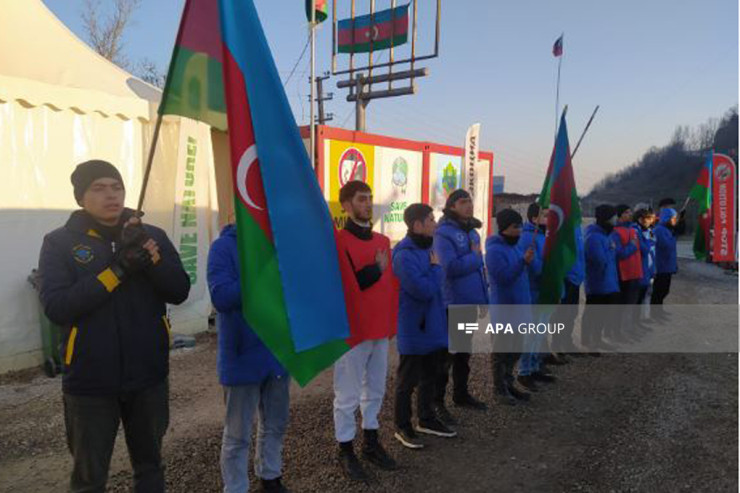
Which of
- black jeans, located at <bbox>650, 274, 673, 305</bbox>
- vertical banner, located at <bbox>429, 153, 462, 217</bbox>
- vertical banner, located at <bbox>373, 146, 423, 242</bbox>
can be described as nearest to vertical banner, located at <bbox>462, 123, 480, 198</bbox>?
vertical banner, located at <bbox>429, 153, 462, 217</bbox>

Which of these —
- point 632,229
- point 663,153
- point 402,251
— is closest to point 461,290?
point 402,251

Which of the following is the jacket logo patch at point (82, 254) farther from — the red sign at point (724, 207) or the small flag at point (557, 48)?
the red sign at point (724, 207)

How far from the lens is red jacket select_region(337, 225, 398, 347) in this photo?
3250 millimetres

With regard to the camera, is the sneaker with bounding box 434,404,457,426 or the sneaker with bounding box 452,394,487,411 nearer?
the sneaker with bounding box 434,404,457,426

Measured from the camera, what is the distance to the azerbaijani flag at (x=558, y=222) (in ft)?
16.1

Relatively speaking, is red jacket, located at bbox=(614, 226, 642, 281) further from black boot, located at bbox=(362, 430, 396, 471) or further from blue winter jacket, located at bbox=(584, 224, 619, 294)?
black boot, located at bbox=(362, 430, 396, 471)

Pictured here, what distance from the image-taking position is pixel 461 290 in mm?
4254

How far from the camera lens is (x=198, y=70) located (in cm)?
237

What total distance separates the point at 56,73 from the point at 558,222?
6.18m

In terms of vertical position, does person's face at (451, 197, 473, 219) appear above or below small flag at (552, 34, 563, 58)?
below

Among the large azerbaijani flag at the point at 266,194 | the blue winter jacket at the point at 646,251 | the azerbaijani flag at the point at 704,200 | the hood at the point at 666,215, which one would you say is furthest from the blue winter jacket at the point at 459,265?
the azerbaijani flag at the point at 704,200

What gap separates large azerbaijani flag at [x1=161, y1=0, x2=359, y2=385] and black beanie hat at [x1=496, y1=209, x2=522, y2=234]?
8.83ft

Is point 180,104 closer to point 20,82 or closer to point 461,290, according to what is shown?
point 461,290

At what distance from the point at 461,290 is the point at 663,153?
119 metres
